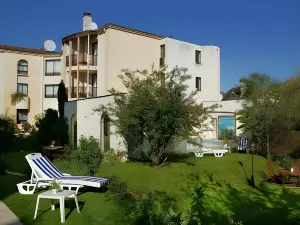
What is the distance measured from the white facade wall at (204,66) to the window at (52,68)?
47.6ft

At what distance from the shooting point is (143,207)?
7.12m

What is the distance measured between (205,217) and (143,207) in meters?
2.26

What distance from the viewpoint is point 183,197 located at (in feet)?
34.8

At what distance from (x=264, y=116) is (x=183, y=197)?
1085 cm

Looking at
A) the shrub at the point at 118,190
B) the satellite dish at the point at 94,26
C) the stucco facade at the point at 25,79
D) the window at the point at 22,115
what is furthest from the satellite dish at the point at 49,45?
the shrub at the point at 118,190

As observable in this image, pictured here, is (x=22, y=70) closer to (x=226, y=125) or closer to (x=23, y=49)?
(x=23, y=49)

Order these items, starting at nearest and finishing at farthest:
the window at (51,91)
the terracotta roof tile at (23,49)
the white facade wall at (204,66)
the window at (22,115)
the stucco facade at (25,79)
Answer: the white facade wall at (204,66), the stucco facade at (25,79), the window at (22,115), the terracotta roof tile at (23,49), the window at (51,91)

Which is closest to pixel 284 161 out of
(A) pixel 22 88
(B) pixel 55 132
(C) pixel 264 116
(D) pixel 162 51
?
(C) pixel 264 116

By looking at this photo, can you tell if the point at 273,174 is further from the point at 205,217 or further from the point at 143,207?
the point at 143,207

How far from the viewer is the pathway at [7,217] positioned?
7.05 metres

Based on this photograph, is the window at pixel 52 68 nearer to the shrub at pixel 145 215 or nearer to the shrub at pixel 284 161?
the shrub at pixel 284 161

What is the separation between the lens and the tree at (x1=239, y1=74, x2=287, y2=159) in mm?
19281

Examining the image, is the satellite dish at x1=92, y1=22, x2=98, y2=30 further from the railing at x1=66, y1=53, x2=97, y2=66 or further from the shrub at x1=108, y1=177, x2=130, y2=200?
the shrub at x1=108, y1=177, x2=130, y2=200

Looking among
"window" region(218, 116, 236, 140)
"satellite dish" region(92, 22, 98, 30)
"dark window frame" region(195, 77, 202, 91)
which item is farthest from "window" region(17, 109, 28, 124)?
"window" region(218, 116, 236, 140)
